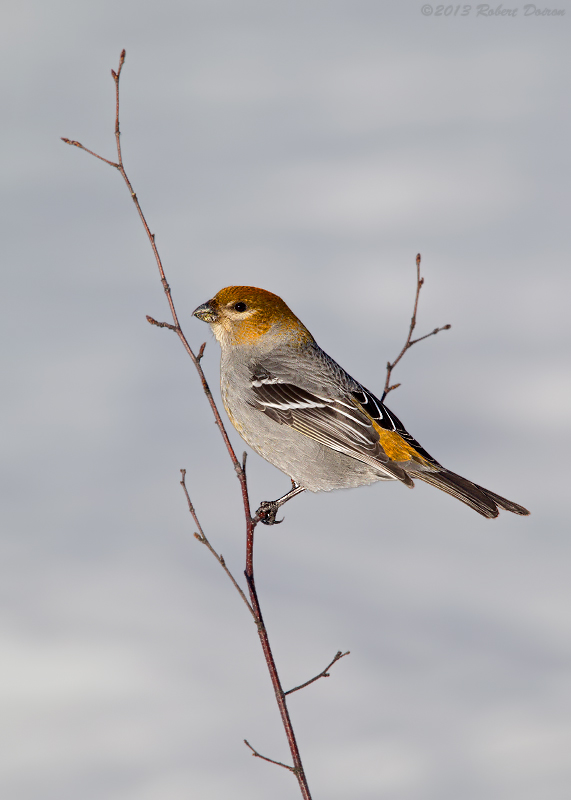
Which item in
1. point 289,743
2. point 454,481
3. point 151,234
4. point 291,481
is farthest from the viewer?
point 291,481

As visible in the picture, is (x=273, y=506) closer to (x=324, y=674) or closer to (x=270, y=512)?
(x=270, y=512)

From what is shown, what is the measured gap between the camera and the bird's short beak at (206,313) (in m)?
7.61

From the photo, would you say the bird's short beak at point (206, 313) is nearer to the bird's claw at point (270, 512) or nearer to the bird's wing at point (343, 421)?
the bird's wing at point (343, 421)

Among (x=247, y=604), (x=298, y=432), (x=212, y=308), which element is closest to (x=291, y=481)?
(x=298, y=432)

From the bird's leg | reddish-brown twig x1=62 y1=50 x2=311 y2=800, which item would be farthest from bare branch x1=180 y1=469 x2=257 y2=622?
the bird's leg

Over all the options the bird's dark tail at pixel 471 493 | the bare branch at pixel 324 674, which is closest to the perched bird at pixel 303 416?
the bird's dark tail at pixel 471 493

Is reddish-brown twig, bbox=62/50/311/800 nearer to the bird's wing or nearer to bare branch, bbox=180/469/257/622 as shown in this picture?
bare branch, bbox=180/469/257/622

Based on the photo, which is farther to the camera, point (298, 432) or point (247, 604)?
point (298, 432)

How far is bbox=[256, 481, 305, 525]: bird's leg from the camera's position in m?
7.03

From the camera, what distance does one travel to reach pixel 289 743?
4477mm

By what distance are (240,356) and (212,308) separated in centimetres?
56

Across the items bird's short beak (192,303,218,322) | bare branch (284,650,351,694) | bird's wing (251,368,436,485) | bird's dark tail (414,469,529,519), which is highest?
bird's short beak (192,303,218,322)

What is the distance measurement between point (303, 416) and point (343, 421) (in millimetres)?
367

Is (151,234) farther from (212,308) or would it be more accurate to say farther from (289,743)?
(289,743)
